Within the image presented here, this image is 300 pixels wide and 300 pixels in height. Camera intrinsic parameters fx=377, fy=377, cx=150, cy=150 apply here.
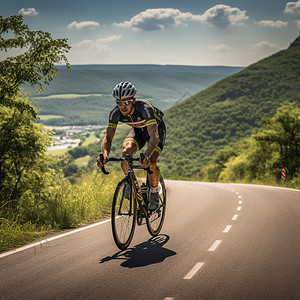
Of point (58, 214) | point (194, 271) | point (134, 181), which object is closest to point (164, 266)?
point (194, 271)

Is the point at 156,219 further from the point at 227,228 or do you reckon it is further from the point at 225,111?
the point at 225,111

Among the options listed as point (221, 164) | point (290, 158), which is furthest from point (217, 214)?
point (221, 164)

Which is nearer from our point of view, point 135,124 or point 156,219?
point 135,124

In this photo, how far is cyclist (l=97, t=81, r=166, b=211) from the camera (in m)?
5.62

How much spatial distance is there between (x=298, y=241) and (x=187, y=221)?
270cm

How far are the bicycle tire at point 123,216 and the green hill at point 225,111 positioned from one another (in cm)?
7441

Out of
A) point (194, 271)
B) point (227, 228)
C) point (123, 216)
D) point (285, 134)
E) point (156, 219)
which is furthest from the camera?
point (285, 134)

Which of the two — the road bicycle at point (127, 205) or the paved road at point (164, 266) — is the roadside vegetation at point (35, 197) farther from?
the road bicycle at point (127, 205)

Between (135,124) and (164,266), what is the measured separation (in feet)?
7.57

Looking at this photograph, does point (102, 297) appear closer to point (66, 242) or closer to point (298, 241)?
point (66, 242)

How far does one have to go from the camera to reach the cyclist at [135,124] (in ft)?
18.4

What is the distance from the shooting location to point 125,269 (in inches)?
191

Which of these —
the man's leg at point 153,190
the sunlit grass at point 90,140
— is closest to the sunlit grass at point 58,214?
the man's leg at point 153,190

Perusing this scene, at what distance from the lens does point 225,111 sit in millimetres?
111375
